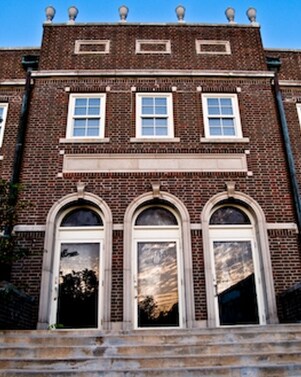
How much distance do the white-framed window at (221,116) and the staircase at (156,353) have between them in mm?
5963

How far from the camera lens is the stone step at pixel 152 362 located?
4.96 m

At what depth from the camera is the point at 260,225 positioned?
955 centimetres

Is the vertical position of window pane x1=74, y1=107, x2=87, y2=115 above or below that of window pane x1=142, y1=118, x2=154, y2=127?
above

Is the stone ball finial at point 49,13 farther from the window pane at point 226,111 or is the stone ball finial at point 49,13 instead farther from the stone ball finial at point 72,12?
the window pane at point 226,111

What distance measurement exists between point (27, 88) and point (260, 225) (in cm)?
764

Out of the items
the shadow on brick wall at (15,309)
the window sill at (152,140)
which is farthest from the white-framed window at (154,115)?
the shadow on brick wall at (15,309)

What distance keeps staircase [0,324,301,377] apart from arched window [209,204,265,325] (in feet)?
8.89

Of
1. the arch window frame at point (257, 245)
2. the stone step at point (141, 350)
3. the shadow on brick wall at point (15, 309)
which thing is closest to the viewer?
the stone step at point (141, 350)

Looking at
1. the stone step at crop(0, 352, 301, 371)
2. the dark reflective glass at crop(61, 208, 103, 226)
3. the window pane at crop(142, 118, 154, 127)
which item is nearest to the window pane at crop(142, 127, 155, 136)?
the window pane at crop(142, 118, 154, 127)

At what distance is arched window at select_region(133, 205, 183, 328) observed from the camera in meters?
8.88

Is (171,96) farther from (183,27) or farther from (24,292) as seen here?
(24,292)

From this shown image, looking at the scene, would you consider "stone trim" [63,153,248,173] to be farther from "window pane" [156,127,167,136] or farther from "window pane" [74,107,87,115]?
"window pane" [74,107,87,115]

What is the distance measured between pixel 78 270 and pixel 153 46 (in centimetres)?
740

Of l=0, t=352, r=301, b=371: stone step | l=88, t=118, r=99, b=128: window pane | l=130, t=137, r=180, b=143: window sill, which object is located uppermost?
l=88, t=118, r=99, b=128: window pane
